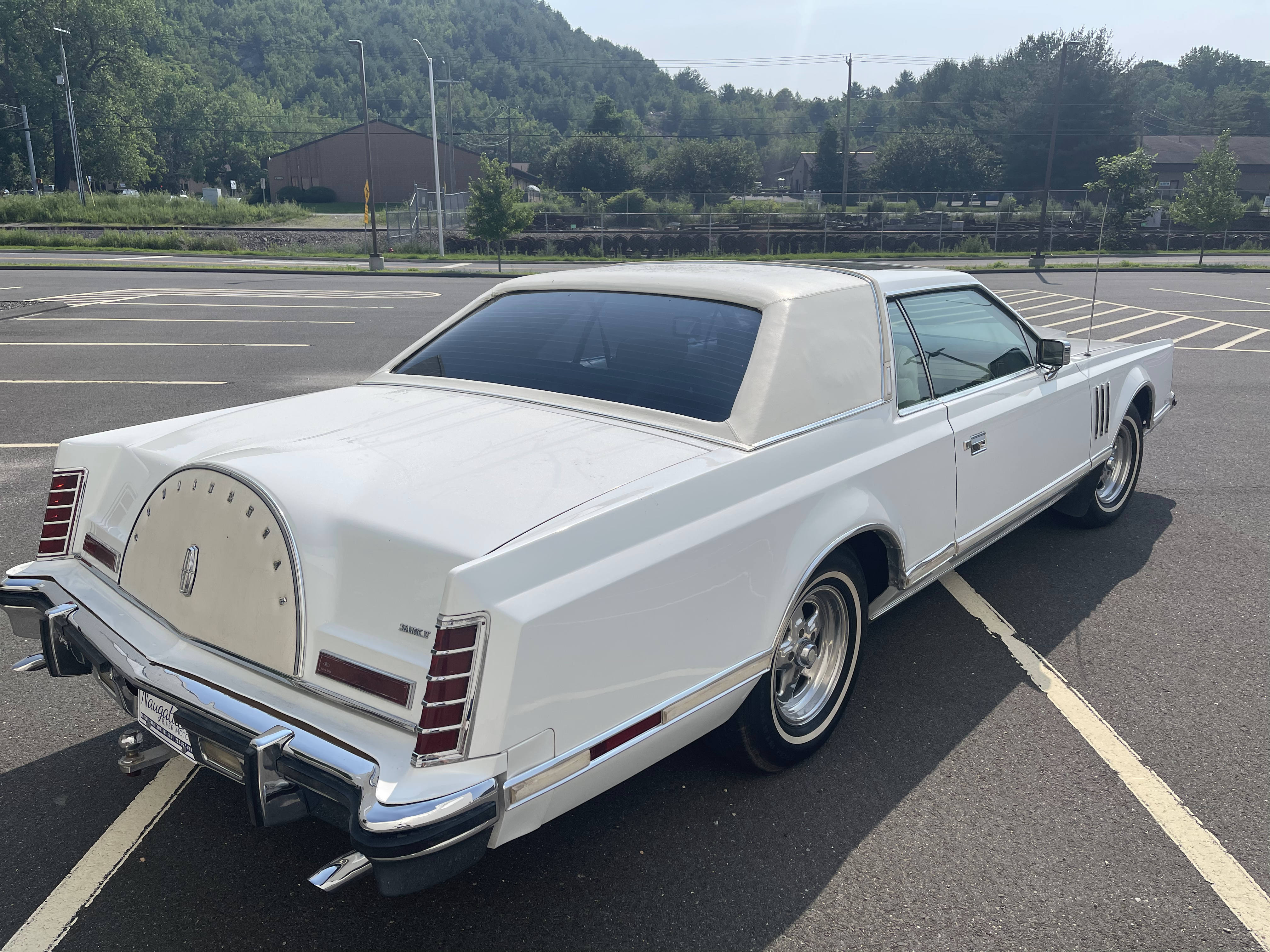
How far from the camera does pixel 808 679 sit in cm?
319

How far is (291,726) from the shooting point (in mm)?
2125

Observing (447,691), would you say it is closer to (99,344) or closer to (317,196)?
(99,344)

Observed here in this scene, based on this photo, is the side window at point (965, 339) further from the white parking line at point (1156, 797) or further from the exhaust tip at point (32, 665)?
the exhaust tip at point (32, 665)

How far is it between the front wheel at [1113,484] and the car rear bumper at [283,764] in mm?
4419

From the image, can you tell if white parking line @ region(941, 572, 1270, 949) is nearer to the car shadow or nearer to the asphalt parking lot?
the asphalt parking lot

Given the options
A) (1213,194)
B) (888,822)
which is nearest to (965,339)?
(888,822)

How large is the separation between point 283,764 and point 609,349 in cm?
182

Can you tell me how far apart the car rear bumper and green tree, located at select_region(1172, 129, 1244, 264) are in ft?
117

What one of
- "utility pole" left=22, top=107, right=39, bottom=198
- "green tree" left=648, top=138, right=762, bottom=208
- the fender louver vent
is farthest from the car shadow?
"green tree" left=648, top=138, right=762, bottom=208

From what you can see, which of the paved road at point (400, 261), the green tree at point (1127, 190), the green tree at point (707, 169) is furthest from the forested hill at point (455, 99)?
the paved road at point (400, 261)

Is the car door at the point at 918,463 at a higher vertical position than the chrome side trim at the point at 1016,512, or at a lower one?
higher

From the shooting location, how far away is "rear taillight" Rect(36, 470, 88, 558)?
2.95 m

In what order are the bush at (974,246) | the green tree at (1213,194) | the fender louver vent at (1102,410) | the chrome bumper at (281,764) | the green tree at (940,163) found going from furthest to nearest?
1. the green tree at (940,163)
2. the bush at (974,246)
3. the green tree at (1213,194)
4. the fender louver vent at (1102,410)
5. the chrome bumper at (281,764)

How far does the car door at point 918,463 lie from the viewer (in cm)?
330
